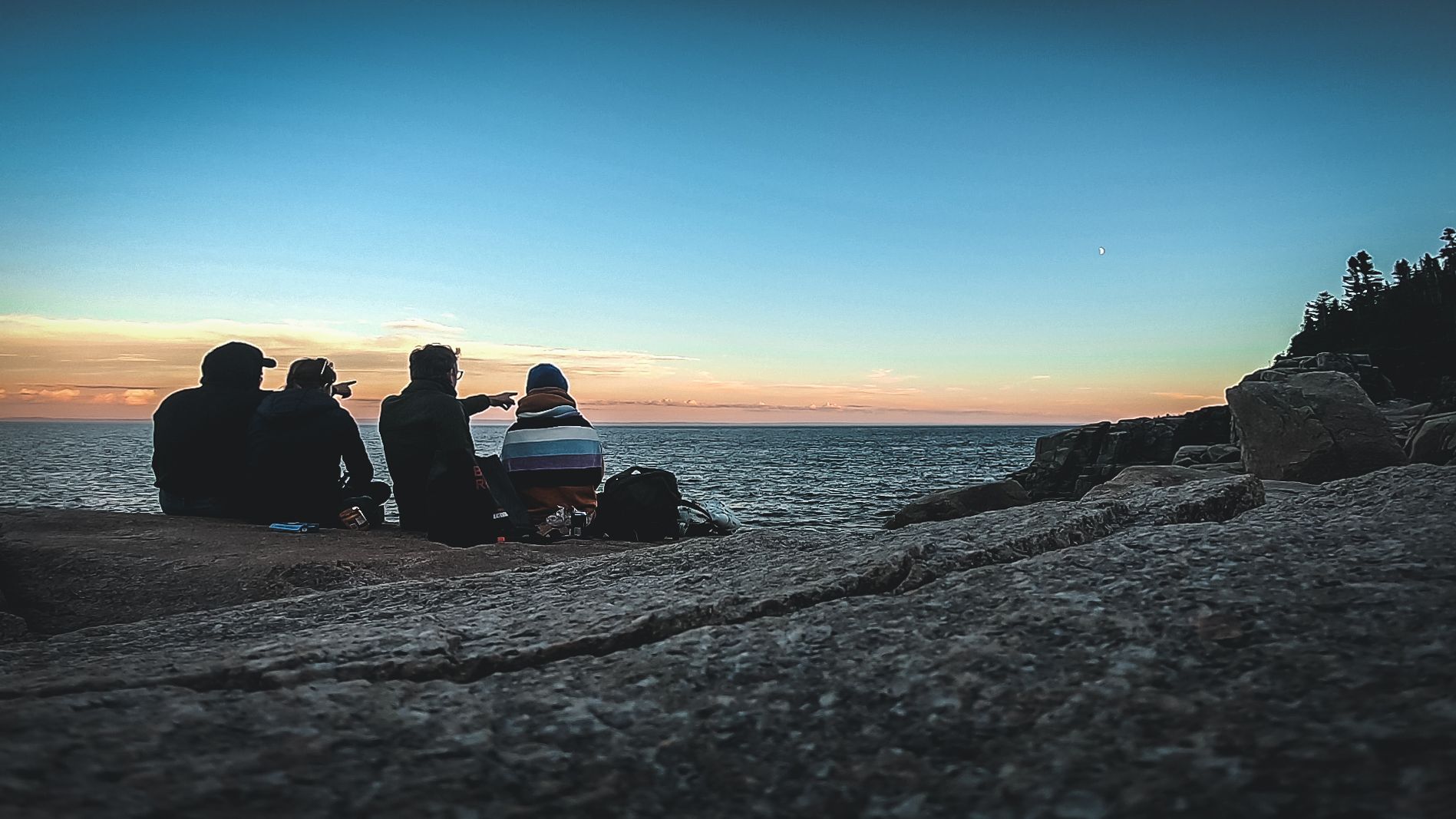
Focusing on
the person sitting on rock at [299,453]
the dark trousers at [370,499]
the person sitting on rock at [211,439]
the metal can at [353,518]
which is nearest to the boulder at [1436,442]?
the dark trousers at [370,499]

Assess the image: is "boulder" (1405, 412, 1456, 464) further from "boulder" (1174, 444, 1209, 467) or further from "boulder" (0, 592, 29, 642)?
"boulder" (0, 592, 29, 642)

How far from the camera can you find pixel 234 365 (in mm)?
8391

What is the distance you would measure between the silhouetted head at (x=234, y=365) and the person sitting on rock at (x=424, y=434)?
1.41m

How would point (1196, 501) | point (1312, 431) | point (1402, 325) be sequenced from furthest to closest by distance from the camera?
point (1402, 325) < point (1312, 431) < point (1196, 501)

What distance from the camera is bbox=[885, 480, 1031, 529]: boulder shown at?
49.9 feet

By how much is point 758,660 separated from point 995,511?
2.27 metres

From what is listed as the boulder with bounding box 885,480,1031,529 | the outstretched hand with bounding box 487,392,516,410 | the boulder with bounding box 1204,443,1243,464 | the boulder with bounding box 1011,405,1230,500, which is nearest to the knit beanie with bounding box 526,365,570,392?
the outstretched hand with bounding box 487,392,516,410

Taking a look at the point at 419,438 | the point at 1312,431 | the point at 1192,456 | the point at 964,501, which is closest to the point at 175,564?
the point at 419,438

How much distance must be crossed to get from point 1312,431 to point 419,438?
14620 mm

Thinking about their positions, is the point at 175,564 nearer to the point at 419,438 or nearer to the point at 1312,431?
the point at 419,438

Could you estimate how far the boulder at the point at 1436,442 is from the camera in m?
14.5

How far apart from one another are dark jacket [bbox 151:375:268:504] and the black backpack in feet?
11.6

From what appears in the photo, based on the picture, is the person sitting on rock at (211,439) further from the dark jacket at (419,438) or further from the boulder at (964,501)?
the boulder at (964,501)

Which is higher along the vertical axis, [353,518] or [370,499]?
[370,499]
